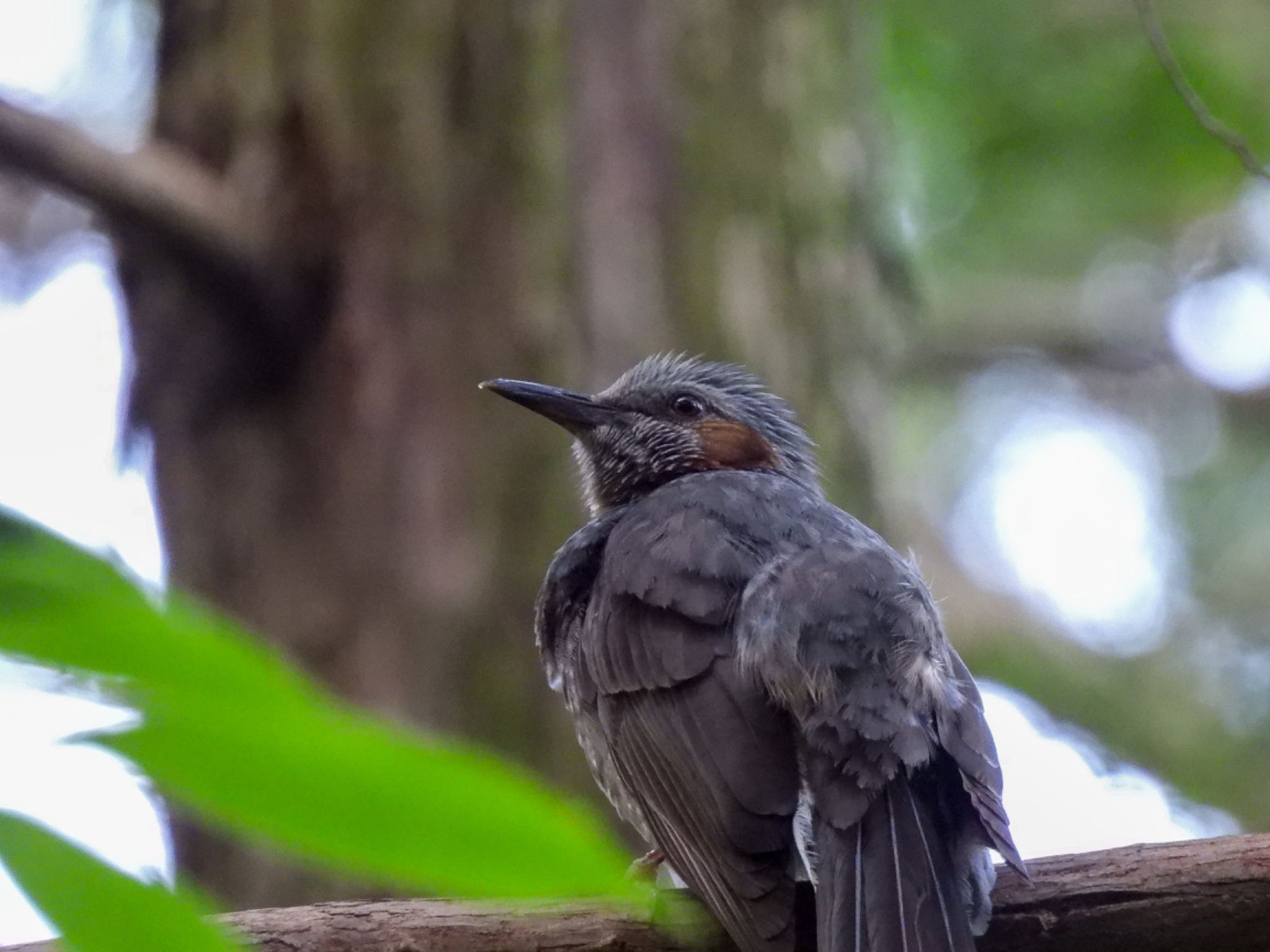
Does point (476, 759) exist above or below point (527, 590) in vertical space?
below

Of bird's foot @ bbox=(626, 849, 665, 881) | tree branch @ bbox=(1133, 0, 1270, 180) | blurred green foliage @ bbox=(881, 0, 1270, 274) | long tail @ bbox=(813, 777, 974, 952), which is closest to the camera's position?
long tail @ bbox=(813, 777, 974, 952)

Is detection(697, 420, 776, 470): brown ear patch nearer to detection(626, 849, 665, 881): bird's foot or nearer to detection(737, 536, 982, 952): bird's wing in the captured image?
detection(737, 536, 982, 952): bird's wing

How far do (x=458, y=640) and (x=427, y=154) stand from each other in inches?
66.9

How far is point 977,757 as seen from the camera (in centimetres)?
287

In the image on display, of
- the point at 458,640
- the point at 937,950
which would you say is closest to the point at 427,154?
the point at 458,640

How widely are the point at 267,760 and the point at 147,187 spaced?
12.6 feet

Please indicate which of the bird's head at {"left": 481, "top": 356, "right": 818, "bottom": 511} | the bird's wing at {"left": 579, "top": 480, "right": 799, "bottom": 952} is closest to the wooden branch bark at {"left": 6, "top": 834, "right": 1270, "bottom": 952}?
the bird's wing at {"left": 579, "top": 480, "right": 799, "bottom": 952}

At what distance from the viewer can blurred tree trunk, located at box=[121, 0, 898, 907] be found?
458cm

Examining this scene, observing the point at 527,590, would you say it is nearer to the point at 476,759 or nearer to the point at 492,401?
the point at 492,401

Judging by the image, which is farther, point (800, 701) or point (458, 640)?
point (458, 640)

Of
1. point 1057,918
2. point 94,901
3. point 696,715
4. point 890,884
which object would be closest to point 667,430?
point 696,715

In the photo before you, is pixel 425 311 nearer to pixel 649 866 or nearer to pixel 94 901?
pixel 649 866

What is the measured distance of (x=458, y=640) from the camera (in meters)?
4.55

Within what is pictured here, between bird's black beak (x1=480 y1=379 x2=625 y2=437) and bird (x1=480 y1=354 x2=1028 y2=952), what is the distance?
0.49 metres
